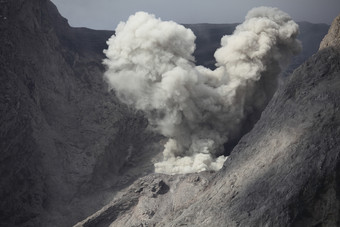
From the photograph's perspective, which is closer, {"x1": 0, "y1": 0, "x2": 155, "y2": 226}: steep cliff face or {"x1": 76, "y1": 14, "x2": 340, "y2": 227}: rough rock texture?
{"x1": 76, "y1": 14, "x2": 340, "y2": 227}: rough rock texture

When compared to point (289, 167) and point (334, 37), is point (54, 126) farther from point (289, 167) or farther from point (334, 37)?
point (334, 37)

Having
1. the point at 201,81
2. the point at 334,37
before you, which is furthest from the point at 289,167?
the point at 201,81

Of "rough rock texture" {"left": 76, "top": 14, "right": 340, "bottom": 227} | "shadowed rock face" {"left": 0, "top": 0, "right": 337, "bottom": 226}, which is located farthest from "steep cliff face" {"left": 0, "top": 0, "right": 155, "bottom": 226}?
"rough rock texture" {"left": 76, "top": 14, "right": 340, "bottom": 227}

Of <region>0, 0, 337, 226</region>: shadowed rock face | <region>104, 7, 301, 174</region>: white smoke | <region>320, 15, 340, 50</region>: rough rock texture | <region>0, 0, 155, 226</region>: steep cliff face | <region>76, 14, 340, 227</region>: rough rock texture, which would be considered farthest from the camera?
<region>104, 7, 301, 174</region>: white smoke

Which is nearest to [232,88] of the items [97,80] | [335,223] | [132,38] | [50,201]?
[132,38]

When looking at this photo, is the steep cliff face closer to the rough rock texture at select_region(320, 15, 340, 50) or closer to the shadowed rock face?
the shadowed rock face

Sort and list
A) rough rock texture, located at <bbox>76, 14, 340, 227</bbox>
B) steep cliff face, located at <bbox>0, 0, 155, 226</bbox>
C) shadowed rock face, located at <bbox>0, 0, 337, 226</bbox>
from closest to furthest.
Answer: rough rock texture, located at <bbox>76, 14, 340, 227</bbox> < shadowed rock face, located at <bbox>0, 0, 337, 226</bbox> < steep cliff face, located at <bbox>0, 0, 155, 226</bbox>

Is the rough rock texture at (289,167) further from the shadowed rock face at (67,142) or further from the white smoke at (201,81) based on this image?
the white smoke at (201,81)

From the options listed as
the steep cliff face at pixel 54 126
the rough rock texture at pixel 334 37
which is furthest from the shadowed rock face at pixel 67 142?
the rough rock texture at pixel 334 37
